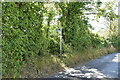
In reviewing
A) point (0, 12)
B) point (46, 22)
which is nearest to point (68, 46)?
point (46, 22)

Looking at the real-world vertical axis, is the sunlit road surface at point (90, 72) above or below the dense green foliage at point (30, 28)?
below

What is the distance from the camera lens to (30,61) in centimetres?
488

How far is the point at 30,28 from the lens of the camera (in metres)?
4.70

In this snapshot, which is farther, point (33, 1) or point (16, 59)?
point (33, 1)

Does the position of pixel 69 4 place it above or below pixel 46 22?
above

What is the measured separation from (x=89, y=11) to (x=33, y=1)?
517 centimetres

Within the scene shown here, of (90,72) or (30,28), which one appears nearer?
(30,28)

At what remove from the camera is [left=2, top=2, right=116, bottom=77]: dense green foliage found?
3875 mm

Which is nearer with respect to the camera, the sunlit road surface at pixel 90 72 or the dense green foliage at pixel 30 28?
the dense green foliage at pixel 30 28

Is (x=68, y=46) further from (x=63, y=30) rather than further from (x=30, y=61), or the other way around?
(x=30, y=61)

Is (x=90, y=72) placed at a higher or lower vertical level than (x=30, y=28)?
lower

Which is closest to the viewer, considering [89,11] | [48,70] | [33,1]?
[33,1]

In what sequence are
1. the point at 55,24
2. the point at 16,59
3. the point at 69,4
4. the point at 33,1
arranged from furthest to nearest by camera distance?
1. the point at 69,4
2. the point at 55,24
3. the point at 33,1
4. the point at 16,59

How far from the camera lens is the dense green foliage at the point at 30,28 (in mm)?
3875
